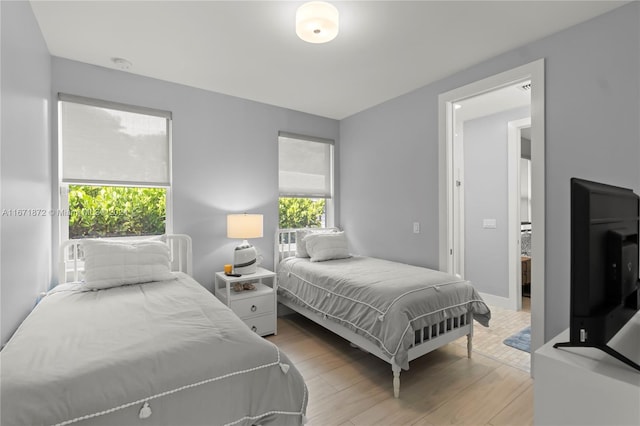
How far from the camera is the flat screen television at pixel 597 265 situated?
3.14ft

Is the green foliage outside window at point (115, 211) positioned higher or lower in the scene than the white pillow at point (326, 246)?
higher

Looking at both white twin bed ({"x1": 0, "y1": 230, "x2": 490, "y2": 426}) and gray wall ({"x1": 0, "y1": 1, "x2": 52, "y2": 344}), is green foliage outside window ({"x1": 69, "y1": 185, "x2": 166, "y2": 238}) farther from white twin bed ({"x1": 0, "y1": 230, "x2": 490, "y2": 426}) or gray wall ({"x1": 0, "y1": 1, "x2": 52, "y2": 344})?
gray wall ({"x1": 0, "y1": 1, "x2": 52, "y2": 344})

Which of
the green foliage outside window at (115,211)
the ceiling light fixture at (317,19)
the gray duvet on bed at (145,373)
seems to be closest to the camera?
the gray duvet on bed at (145,373)

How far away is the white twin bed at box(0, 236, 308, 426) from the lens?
1.02m

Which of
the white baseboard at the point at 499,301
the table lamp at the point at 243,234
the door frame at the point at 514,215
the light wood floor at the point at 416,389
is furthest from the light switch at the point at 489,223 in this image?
the table lamp at the point at 243,234

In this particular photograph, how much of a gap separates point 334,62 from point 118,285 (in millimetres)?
2434

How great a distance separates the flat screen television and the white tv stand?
0.16ft

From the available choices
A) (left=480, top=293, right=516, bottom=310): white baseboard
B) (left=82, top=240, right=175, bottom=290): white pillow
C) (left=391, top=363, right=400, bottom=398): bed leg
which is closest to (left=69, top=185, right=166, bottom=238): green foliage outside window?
(left=82, top=240, right=175, bottom=290): white pillow

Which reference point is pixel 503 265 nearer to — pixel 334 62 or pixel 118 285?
pixel 334 62

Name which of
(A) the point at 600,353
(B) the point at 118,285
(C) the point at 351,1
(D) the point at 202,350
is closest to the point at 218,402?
(D) the point at 202,350

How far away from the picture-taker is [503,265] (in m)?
3.96

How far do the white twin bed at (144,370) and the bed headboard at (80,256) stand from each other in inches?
32.4

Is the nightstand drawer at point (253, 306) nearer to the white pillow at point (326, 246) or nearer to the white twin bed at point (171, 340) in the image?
the white twin bed at point (171, 340)

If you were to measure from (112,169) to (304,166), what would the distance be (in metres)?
2.09
